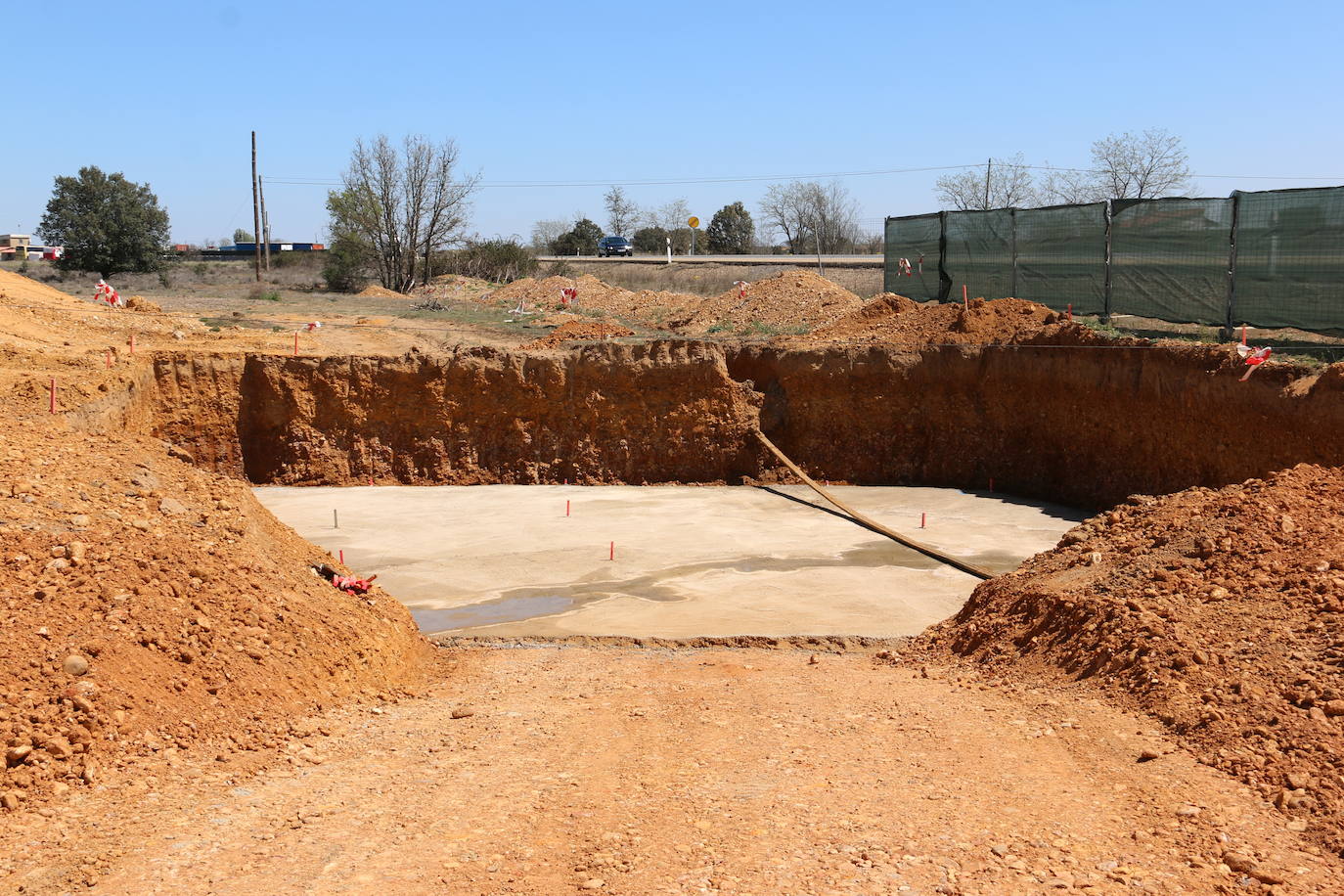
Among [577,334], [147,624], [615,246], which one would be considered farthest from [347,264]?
[147,624]

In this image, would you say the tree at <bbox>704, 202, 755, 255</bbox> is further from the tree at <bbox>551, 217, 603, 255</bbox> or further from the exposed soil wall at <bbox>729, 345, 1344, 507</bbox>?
the exposed soil wall at <bbox>729, 345, 1344, 507</bbox>

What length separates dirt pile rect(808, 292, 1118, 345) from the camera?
19.6 m

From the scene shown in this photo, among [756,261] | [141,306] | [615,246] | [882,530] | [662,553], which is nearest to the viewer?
[662,553]

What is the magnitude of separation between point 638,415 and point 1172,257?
9.96 metres

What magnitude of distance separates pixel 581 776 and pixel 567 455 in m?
14.8

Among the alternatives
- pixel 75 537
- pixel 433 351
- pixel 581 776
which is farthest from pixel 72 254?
pixel 581 776

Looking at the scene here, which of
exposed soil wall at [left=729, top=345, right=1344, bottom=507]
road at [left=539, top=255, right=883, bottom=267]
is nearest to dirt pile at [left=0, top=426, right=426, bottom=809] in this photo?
exposed soil wall at [left=729, top=345, right=1344, bottom=507]

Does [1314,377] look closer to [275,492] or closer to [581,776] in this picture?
[581,776]

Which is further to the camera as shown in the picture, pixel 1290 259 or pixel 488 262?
pixel 488 262

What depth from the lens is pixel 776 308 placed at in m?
30.4

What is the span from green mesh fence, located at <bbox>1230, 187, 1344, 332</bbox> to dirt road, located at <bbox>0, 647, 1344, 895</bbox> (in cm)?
1162

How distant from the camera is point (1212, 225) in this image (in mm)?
18312

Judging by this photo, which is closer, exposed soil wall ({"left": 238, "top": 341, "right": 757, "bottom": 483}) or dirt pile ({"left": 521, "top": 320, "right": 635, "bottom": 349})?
exposed soil wall ({"left": 238, "top": 341, "right": 757, "bottom": 483})

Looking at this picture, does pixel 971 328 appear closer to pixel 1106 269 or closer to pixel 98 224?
pixel 1106 269
